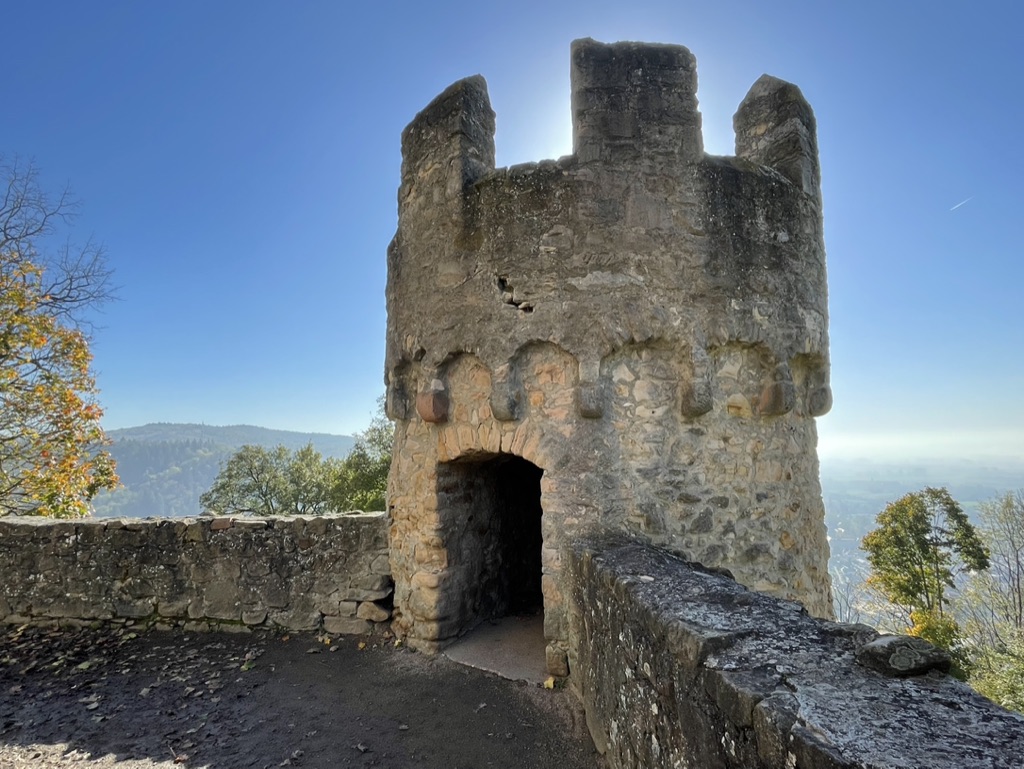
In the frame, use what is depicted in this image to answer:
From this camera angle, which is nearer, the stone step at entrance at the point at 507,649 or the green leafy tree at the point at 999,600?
the stone step at entrance at the point at 507,649

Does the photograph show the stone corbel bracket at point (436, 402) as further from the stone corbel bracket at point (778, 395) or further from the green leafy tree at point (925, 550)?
the green leafy tree at point (925, 550)

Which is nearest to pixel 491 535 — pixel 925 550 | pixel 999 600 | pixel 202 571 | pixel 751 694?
pixel 202 571

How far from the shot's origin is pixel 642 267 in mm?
4691

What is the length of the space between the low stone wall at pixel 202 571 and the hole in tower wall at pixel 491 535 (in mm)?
833

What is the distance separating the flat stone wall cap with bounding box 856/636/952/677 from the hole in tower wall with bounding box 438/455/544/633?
152 inches

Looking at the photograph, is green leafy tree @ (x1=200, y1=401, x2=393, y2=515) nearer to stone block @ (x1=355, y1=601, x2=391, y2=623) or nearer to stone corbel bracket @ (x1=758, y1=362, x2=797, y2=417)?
stone block @ (x1=355, y1=601, x2=391, y2=623)

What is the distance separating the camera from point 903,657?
184 centimetres

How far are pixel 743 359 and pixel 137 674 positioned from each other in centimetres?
587

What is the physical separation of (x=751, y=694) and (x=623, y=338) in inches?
123

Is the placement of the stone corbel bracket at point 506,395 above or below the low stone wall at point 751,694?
above

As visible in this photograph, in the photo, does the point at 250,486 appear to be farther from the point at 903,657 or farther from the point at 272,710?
the point at 903,657

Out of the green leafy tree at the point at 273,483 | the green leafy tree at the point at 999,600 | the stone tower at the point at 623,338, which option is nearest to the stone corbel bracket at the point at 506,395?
the stone tower at the point at 623,338

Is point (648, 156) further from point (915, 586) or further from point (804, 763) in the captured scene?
point (915, 586)

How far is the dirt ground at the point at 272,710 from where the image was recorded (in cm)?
374
